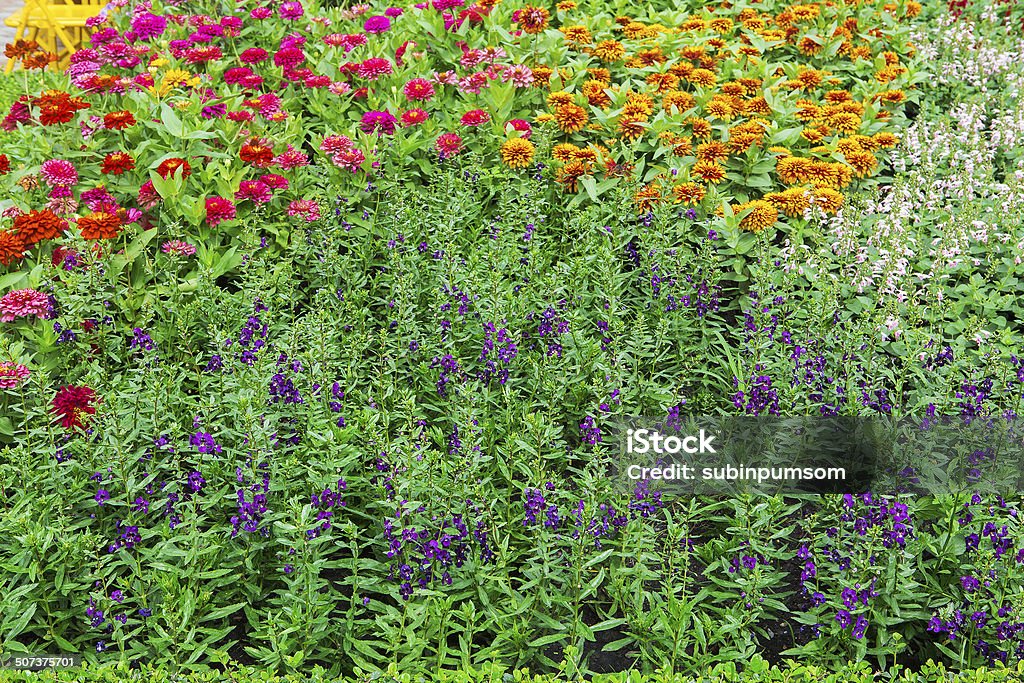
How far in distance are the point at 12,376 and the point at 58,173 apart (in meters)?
1.45

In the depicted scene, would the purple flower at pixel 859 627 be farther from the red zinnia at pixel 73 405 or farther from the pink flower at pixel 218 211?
the pink flower at pixel 218 211

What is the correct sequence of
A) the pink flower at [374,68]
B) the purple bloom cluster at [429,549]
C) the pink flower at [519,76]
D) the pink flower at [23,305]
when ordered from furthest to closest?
the pink flower at [374,68] → the pink flower at [519,76] → the pink flower at [23,305] → the purple bloom cluster at [429,549]

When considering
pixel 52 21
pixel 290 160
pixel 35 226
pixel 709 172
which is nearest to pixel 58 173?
pixel 35 226

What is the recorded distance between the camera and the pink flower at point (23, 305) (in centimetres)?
376

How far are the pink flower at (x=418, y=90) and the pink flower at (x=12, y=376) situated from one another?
105 inches

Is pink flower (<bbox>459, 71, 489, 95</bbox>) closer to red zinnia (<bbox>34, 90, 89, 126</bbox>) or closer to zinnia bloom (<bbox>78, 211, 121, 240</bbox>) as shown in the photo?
red zinnia (<bbox>34, 90, 89, 126</bbox>)

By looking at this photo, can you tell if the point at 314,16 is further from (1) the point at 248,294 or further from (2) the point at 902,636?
(2) the point at 902,636

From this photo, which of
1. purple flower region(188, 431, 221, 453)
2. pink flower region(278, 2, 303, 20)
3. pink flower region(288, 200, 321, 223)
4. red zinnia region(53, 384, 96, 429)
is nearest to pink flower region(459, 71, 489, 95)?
pink flower region(288, 200, 321, 223)

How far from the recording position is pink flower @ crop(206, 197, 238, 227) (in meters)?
4.41

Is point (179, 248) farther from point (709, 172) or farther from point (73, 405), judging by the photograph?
point (709, 172)

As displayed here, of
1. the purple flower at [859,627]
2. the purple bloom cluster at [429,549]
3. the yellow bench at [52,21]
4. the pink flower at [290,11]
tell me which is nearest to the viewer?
the purple flower at [859,627]

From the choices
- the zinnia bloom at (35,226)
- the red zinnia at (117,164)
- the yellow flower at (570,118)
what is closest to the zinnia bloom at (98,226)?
the zinnia bloom at (35,226)

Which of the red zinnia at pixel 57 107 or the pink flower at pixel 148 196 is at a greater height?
the red zinnia at pixel 57 107

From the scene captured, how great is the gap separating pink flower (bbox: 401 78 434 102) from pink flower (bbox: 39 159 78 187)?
179 cm
